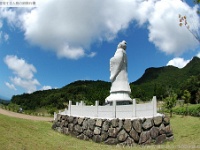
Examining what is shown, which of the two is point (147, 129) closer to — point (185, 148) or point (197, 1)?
point (185, 148)

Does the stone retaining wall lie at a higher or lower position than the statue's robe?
lower

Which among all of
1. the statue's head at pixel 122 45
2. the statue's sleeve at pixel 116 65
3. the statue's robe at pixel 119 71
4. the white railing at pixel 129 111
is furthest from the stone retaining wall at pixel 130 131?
the statue's head at pixel 122 45

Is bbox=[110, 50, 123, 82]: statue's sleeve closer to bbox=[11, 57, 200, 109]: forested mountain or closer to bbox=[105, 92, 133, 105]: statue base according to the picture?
bbox=[105, 92, 133, 105]: statue base

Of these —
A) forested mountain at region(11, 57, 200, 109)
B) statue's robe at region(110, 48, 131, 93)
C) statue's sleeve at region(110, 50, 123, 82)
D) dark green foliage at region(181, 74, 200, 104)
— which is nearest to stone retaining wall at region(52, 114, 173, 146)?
statue's robe at region(110, 48, 131, 93)

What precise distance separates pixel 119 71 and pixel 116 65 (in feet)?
1.61

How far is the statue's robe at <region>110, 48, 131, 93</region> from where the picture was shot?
51.2 feet

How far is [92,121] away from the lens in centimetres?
1326

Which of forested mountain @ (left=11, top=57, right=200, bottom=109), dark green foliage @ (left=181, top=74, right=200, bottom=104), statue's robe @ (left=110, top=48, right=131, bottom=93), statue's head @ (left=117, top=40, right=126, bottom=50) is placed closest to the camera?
statue's robe @ (left=110, top=48, right=131, bottom=93)

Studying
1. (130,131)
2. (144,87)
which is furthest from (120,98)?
(144,87)

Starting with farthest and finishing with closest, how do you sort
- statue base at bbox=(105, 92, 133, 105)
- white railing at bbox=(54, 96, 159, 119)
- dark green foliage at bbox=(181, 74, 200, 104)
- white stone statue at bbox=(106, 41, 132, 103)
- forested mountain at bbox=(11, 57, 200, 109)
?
forested mountain at bbox=(11, 57, 200, 109), dark green foliage at bbox=(181, 74, 200, 104), white stone statue at bbox=(106, 41, 132, 103), statue base at bbox=(105, 92, 133, 105), white railing at bbox=(54, 96, 159, 119)

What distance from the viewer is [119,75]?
1605 centimetres

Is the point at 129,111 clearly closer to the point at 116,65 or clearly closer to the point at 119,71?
Result: the point at 119,71

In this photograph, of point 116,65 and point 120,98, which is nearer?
point 120,98

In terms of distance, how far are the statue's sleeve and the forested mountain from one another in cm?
2568
